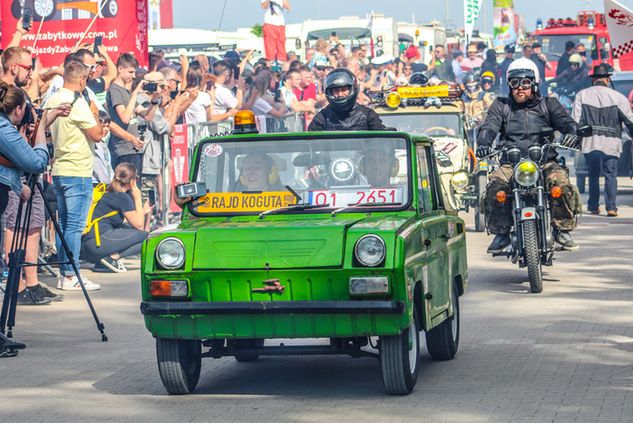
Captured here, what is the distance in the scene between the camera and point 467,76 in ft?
122

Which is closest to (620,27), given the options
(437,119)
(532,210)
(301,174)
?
(532,210)

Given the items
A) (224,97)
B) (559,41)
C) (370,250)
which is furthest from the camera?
(559,41)

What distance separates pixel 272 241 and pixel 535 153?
5.70 m

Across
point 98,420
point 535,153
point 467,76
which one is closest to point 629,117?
point 535,153

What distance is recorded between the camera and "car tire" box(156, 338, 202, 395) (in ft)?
27.3

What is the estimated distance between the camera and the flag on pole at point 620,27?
15.6 meters

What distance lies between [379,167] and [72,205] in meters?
5.13

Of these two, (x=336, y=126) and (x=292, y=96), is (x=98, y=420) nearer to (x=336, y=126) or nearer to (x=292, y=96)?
(x=336, y=126)

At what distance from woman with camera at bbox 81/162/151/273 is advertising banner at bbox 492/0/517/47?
136 feet

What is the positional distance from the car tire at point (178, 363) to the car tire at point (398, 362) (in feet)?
3.71

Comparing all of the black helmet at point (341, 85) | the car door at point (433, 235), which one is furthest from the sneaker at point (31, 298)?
the car door at point (433, 235)

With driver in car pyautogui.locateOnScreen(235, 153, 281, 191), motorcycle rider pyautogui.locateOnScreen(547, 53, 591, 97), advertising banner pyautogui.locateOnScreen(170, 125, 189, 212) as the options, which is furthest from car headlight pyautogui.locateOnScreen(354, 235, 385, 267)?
motorcycle rider pyautogui.locateOnScreen(547, 53, 591, 97)

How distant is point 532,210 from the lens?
13148mm

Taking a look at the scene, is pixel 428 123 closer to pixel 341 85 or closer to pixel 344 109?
pixel 344 109
